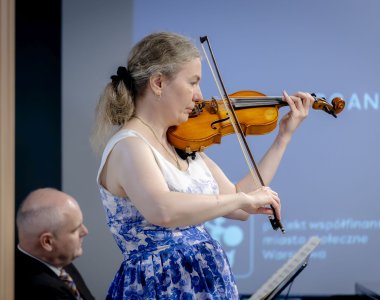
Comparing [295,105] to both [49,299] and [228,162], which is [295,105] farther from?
[228,162]

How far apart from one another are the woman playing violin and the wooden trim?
1.69 metres

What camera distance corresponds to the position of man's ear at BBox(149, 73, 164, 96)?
199 centimetres

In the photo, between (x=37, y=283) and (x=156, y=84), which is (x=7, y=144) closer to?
(x=156, y=84)

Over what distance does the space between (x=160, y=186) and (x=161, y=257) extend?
231 millimetres

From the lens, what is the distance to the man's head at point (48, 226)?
5.36 ft

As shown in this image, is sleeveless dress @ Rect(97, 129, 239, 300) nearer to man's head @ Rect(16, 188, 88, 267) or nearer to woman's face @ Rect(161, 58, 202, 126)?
woman's face @ Rect(161, 58, 202, 126)

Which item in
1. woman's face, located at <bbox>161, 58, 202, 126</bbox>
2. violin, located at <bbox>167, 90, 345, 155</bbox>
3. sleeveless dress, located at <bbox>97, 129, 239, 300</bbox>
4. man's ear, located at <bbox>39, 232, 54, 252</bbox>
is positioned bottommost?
sleeveless dress, located at <bbox>97, 129, 239, 300</bbox>

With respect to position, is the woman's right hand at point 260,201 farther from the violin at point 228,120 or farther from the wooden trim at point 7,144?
the wooden trim at point 7,144

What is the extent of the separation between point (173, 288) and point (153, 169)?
335 mm

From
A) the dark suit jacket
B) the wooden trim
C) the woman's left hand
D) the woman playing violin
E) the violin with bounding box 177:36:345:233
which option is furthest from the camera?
the wooden trim

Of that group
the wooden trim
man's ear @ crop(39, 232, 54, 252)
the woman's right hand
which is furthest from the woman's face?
the wooden trim

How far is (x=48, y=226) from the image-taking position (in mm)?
1645

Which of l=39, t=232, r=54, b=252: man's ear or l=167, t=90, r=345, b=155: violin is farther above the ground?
l=167, t=90, r=345, b=155: violin

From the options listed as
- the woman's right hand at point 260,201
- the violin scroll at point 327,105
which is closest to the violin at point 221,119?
the violin scroll at point 327,105
